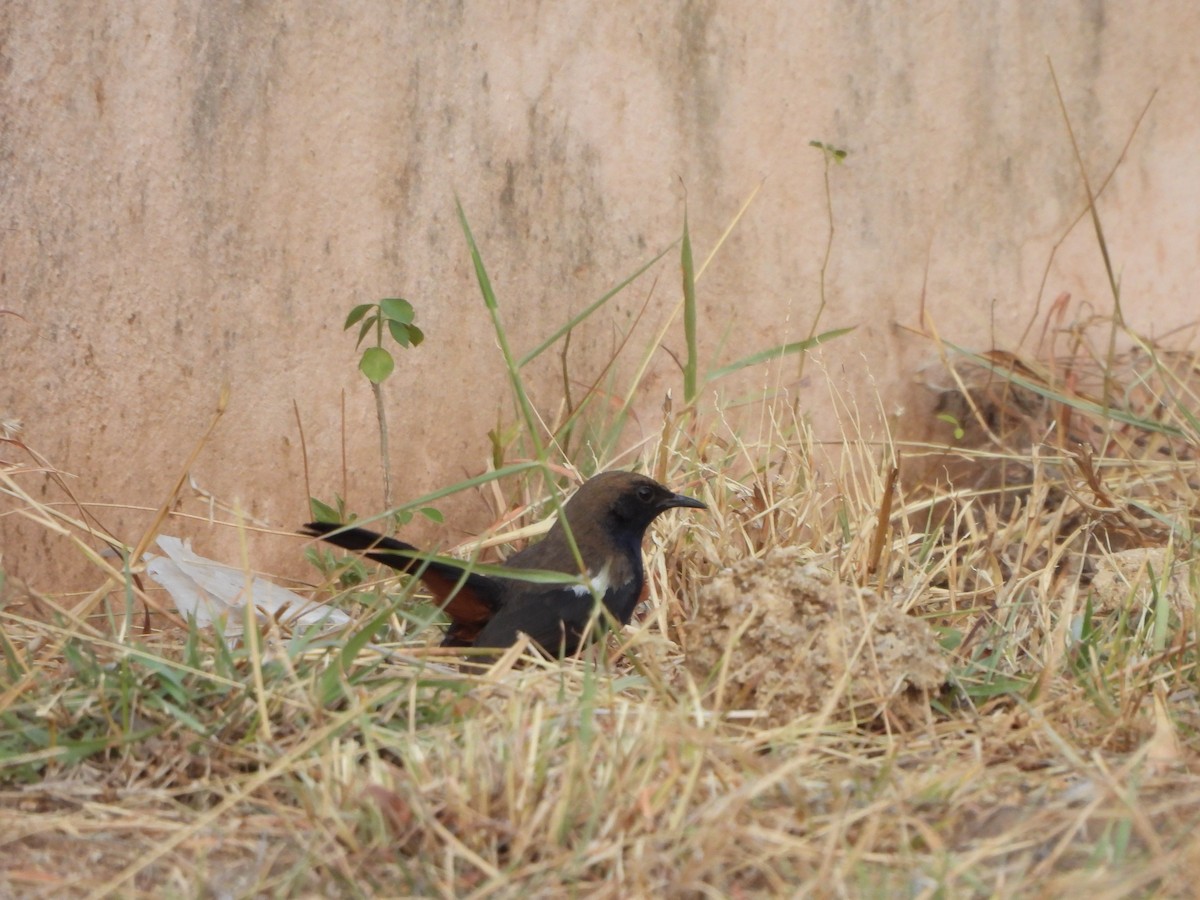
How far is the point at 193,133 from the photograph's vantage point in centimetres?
367

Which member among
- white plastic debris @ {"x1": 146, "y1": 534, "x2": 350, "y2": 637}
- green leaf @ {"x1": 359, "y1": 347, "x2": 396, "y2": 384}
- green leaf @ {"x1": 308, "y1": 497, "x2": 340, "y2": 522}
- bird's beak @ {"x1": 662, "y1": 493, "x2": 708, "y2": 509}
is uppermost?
green leaf @ {"x1": 359, "y1": 347, "x2": 396, "y2": 384}

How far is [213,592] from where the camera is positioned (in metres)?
3.37

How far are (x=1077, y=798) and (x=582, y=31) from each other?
2962 millimetres

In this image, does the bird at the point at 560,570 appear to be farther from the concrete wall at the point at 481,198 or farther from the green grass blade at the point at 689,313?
the concrete wall at the point at 481,198

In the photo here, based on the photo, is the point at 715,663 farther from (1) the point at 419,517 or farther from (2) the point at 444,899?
(1) the point at 419,517

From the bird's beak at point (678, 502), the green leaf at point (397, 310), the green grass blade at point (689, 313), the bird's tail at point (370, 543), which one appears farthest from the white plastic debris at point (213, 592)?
the green grass blade at point (689, 313)

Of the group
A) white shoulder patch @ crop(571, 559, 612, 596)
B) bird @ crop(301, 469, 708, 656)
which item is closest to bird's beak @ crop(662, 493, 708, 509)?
bird @ crop(301, 469, 708, 656)

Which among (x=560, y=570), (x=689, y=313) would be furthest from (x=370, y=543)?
(x=689, y=313)

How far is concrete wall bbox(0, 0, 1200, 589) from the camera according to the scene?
11.6ft

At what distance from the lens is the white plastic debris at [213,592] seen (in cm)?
329

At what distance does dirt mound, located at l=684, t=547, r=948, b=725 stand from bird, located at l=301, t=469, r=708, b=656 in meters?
0.32

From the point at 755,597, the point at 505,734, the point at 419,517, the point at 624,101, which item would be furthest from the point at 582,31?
the point at 505,734

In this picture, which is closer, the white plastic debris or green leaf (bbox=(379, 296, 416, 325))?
the white plastic debris

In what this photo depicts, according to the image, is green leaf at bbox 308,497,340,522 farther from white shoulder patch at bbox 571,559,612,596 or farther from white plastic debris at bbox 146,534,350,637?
white shoulder patch at bbox 571,559,612,596
